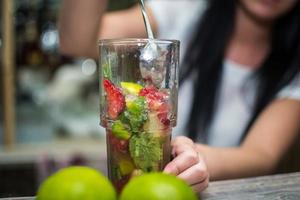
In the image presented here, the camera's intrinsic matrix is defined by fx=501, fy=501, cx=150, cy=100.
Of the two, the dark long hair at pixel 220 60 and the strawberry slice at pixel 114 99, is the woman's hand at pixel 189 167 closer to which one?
the strawberry slice at pixel 114 99

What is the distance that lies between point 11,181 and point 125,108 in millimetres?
1573

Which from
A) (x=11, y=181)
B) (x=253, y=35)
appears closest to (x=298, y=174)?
(x=253, y=35)

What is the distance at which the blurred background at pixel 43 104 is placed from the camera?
2.03 m

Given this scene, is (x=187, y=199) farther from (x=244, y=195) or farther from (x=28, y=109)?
(x=28, y=109)

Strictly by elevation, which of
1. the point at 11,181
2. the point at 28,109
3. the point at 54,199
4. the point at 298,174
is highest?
the point at 54,199

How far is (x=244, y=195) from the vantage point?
65 centimetres

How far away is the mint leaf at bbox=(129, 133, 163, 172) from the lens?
57 cm

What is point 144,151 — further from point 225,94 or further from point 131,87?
point 225,94

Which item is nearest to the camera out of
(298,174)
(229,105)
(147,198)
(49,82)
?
(147,198)

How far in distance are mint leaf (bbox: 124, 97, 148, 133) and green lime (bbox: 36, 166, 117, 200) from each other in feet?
0.38

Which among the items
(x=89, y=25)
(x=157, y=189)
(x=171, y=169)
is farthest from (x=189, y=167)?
(x=89, y=25)

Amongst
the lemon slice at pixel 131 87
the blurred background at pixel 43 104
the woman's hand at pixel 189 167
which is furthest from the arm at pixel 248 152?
the blurred background at pixel 43 104

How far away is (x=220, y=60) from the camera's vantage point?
1275mm

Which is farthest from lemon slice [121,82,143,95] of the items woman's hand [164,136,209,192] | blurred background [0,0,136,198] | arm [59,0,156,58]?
blurred background [0,0,136,198]
